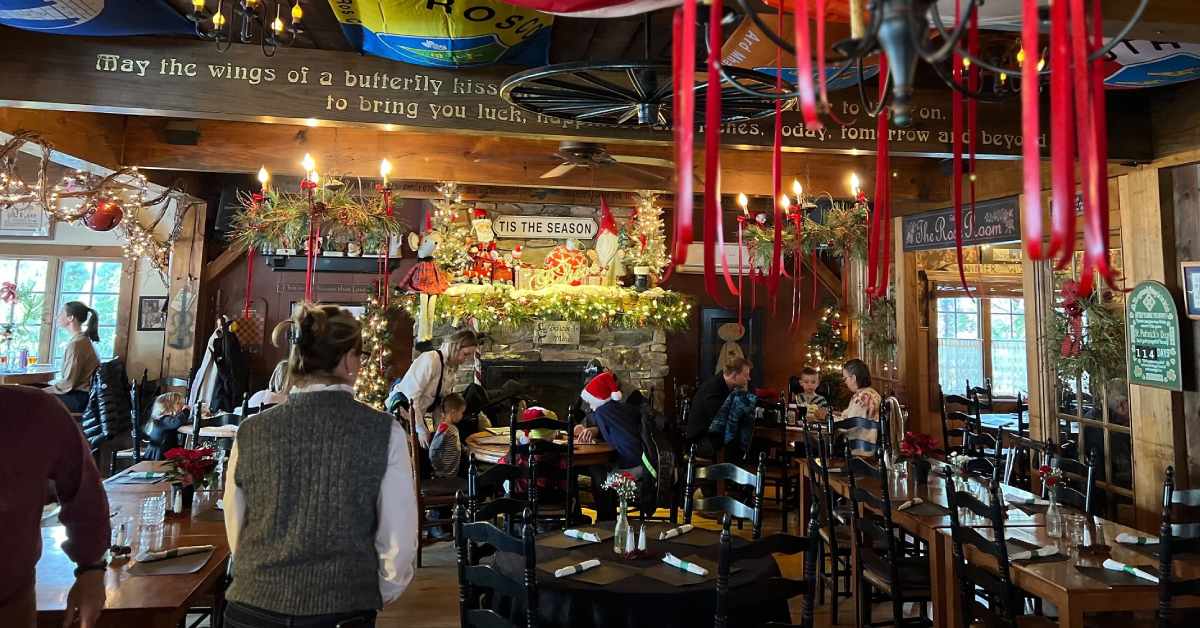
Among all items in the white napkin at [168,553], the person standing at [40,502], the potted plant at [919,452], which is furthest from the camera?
the potted plant at [919,452]

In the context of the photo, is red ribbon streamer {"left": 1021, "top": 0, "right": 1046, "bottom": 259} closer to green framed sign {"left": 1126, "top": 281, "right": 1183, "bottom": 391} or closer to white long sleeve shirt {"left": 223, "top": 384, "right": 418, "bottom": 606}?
white long sleeve shirt {"left": 223, "top": 384, "right": 418, "bottom": 606}

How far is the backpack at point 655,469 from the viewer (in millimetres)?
4719

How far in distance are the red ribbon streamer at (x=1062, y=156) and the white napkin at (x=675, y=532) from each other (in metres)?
2.38

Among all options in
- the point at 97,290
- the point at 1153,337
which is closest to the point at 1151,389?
the point at 1153,337

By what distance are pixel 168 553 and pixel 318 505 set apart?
3.29ft

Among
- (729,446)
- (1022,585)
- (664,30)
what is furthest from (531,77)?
(729,446)

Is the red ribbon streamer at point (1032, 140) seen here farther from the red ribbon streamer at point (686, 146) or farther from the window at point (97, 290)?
the window at point (97, 290)

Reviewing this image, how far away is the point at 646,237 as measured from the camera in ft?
25.5

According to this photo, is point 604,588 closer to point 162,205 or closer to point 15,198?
point 15,198

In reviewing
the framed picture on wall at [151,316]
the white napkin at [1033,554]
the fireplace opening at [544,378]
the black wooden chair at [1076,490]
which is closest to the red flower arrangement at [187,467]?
the white napkin at [1033,554]

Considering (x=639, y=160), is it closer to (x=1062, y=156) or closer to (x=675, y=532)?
(x=675, y=532)

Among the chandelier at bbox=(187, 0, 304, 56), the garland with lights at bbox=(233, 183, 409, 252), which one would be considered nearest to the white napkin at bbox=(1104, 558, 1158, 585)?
the chandelier at bbox=(187, 0, 304, 56)

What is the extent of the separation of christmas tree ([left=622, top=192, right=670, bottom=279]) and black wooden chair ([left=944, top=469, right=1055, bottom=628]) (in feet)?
17.0

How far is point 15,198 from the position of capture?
14.7 ft
